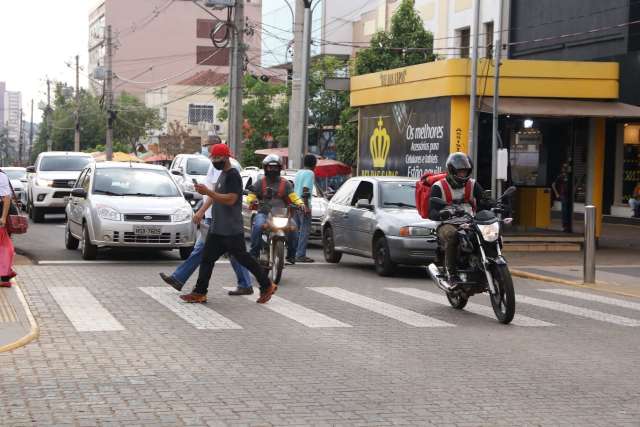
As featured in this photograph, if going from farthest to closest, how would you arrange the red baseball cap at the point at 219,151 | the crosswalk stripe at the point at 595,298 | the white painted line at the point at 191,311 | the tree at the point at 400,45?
the tree at the point at 400,45
the crosswalk stripe at the point at 595,298
the red baseball cap at the point at 219,151
the white painted line at the point at 191,311

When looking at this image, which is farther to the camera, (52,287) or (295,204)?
(295,204)

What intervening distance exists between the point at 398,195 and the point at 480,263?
5733mm

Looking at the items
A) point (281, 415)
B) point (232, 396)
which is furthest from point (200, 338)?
point (281, 415)

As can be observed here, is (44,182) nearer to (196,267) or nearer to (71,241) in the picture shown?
(71,241)

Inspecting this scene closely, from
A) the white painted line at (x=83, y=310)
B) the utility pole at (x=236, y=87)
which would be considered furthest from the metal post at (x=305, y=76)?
the white painted line at (x=83, y=310)

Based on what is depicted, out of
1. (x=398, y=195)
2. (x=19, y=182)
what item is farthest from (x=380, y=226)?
(x=19, y=182)

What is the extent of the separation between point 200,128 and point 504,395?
78620mm

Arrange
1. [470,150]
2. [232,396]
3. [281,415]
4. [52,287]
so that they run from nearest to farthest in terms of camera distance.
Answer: [281,415] → [232,396] → [52,287] → [470,150]

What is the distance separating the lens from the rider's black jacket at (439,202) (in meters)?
12.3

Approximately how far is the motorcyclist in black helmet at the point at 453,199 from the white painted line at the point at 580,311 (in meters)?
1.65

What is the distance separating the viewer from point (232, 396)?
741cm

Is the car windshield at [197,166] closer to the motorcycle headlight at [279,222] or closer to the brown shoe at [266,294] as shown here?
the motorcycle headlight at [279,222]

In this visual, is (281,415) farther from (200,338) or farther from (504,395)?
(200,338)

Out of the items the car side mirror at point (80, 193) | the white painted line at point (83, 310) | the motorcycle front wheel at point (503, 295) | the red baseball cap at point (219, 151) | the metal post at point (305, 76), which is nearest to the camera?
the white painted line at point (83, 310)
